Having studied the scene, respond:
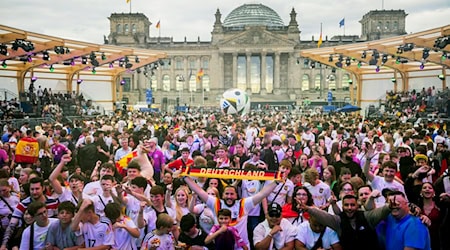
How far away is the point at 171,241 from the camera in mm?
5410

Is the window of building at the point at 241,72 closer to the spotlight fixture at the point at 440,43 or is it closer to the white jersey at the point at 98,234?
the spotlight fixture at the point at 440,43

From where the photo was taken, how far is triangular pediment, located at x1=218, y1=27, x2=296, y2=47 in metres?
83.4

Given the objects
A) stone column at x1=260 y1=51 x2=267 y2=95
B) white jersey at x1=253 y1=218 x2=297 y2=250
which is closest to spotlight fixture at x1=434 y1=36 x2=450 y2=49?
white jersey at x1=253 y1=218 x2=297 y2=250

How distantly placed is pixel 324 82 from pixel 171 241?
274 ft

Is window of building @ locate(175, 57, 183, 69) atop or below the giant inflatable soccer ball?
atop

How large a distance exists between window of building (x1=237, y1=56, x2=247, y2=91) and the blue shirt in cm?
8500

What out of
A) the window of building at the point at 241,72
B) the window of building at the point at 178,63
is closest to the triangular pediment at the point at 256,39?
the window of building at the point at 241,72

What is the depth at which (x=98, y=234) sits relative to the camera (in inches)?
211

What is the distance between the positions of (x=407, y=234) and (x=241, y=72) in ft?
282

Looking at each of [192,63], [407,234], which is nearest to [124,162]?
[407,234]

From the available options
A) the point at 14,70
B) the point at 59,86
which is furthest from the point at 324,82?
the point at 14,70

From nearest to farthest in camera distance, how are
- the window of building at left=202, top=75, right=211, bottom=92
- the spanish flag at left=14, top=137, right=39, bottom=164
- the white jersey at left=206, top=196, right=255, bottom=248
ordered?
the white jersey at left=206, top=196, right=255, bottom=248, the spanish flag at left=14, top=137, right=39, bottom=164, the window of building at left=202, top=75, right=211, bottom=92

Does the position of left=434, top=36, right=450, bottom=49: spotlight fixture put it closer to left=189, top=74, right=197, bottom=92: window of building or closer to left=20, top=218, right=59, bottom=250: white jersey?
left=20, top=218, right=59, bottom=250: white jersey

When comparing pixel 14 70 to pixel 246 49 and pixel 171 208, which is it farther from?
pixel 246 49
